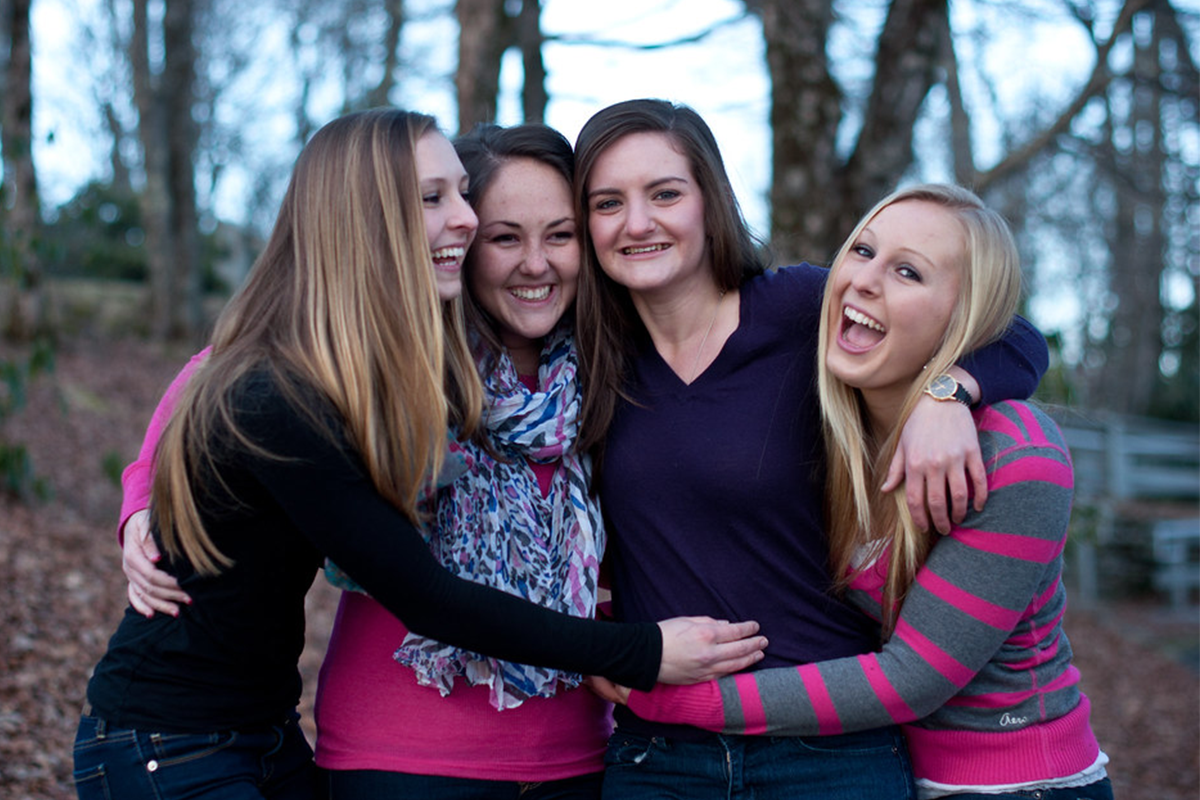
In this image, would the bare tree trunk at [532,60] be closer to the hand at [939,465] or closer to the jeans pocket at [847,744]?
the hand at [939,465]

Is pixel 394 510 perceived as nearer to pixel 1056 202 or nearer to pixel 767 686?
pixel 767 686

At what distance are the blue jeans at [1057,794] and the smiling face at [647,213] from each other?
1358 mm

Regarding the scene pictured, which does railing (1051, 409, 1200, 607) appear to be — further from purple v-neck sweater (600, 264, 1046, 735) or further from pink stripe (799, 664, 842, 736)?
pink stripe (799, 664, 842, 736)

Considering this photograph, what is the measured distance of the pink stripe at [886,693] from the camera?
2283 millimetres

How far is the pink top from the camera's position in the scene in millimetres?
2391

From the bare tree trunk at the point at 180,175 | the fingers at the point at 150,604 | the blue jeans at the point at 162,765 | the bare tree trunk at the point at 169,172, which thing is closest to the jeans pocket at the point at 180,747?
the blue jeans at the point at 162,765

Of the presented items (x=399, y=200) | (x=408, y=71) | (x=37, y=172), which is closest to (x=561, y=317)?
(x=399, y=200)

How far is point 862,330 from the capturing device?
8.02 feet

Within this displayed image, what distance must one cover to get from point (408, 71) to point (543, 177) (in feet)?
55.1

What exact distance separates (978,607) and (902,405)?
499 millimetres

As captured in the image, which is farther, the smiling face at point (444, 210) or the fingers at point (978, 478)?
the smiling face at point (444, 210)

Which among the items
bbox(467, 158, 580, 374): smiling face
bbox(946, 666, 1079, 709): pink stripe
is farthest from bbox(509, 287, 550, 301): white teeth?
bbox(946, 666, 1079, 709): pink stripe

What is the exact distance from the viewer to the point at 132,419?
11.9 metres

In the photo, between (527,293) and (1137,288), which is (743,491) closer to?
(527,293)
